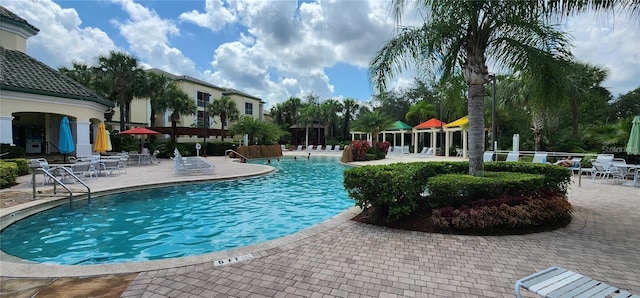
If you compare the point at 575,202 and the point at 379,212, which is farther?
the point at 575,202

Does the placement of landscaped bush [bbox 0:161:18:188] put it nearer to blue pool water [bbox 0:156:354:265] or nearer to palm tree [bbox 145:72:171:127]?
blue pool water [bbox 0:156:354:265]

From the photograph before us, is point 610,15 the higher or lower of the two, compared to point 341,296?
higher

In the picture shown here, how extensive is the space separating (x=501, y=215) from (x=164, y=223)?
6.65 m

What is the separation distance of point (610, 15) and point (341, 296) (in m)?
6.36

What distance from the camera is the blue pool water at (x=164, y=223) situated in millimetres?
5215

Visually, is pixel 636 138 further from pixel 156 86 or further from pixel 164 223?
pixel 156 86

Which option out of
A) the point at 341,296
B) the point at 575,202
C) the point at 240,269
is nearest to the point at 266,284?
the point at 240,269

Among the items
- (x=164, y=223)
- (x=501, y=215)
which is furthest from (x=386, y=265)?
(x=164, y=223)

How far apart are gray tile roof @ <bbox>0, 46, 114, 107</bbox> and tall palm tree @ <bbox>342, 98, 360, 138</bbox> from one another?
30.8m

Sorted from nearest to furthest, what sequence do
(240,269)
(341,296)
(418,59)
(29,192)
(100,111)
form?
(341,296) → (240,269) → (418,59) → (29,192) → (100,111)

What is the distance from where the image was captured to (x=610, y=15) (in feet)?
17.1

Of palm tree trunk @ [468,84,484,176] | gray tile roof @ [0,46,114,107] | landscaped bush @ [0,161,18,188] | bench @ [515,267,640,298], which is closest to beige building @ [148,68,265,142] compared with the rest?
gray tile roof @ [0,46,114,107]

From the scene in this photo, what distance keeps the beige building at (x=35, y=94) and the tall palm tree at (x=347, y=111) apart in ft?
98.2

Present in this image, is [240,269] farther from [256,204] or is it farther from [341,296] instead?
[256,204]
